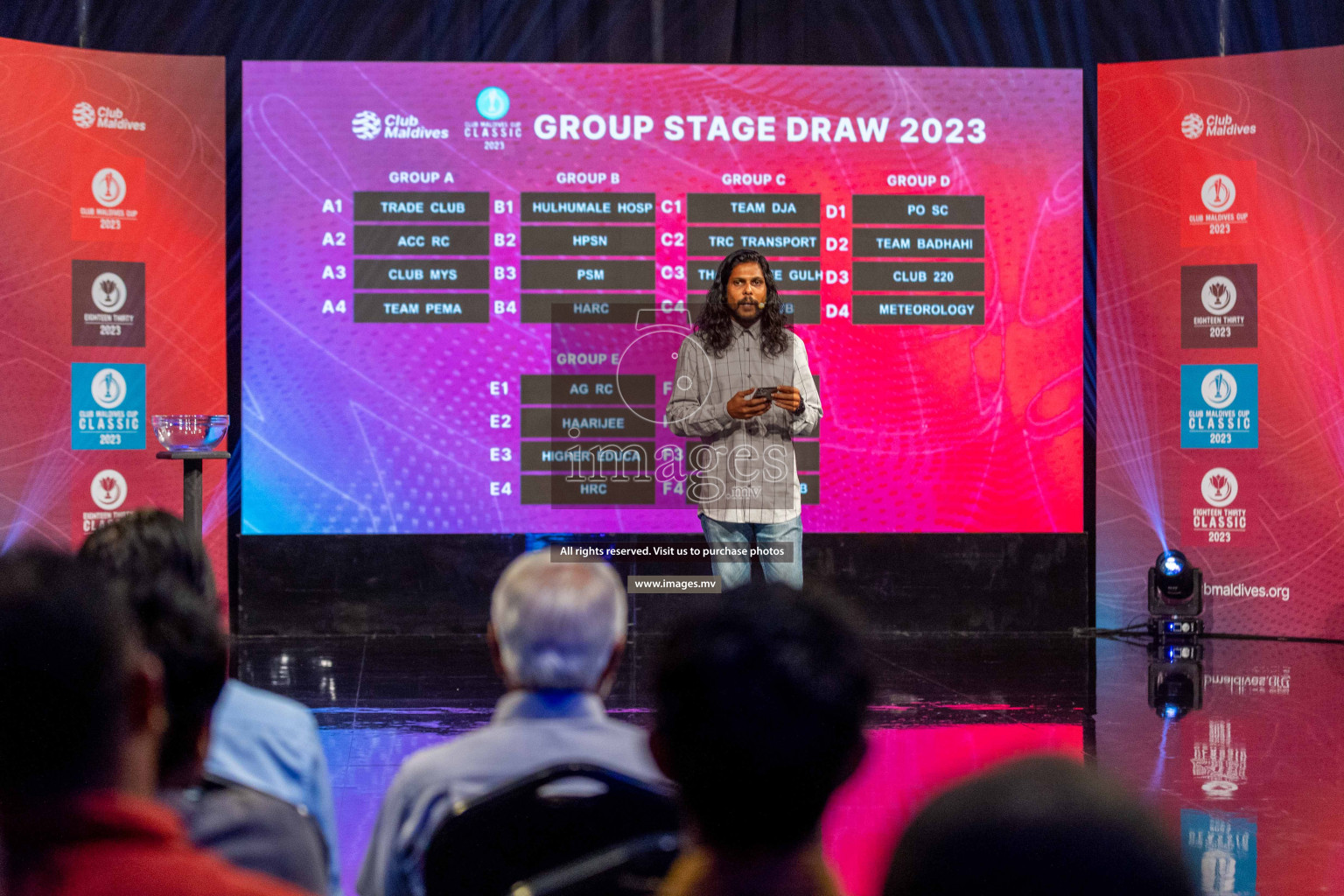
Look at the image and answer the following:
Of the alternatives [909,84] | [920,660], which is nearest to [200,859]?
[920,660]

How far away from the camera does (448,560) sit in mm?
5895

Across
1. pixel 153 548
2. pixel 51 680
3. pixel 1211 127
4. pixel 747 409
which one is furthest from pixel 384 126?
pixel 51 680

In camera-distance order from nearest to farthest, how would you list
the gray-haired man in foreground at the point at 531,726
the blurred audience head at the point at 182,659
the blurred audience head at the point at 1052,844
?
1. the blurred audience head at the point at 1052,844
2. the blurred audience head at the point at 182,659
3. the gray-haired man in foreground at the point at 531,726

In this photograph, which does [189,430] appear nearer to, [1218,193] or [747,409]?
[747,409]

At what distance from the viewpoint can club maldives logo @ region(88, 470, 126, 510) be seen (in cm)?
564

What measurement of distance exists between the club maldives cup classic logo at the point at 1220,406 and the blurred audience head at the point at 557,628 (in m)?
5.17

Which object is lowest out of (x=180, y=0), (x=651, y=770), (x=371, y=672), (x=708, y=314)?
(x=371, y=672)

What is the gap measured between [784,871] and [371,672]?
14.2 feet

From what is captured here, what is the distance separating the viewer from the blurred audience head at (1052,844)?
0.52 m

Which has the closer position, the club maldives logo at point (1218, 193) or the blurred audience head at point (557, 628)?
the blurred audience head at point (557, 628)

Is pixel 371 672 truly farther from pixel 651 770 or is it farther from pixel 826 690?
pixel 826 690

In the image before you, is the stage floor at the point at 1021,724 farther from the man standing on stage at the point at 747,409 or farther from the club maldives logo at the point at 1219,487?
the club maldives logo at the point at 1219,487

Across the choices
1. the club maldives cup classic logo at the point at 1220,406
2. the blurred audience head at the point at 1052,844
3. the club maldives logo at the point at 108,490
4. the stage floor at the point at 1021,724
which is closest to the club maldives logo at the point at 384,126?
the club maldives logo at the point at 108,490

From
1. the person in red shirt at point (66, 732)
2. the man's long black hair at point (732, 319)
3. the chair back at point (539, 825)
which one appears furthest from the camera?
the man's long black hair at point (732, 319)
